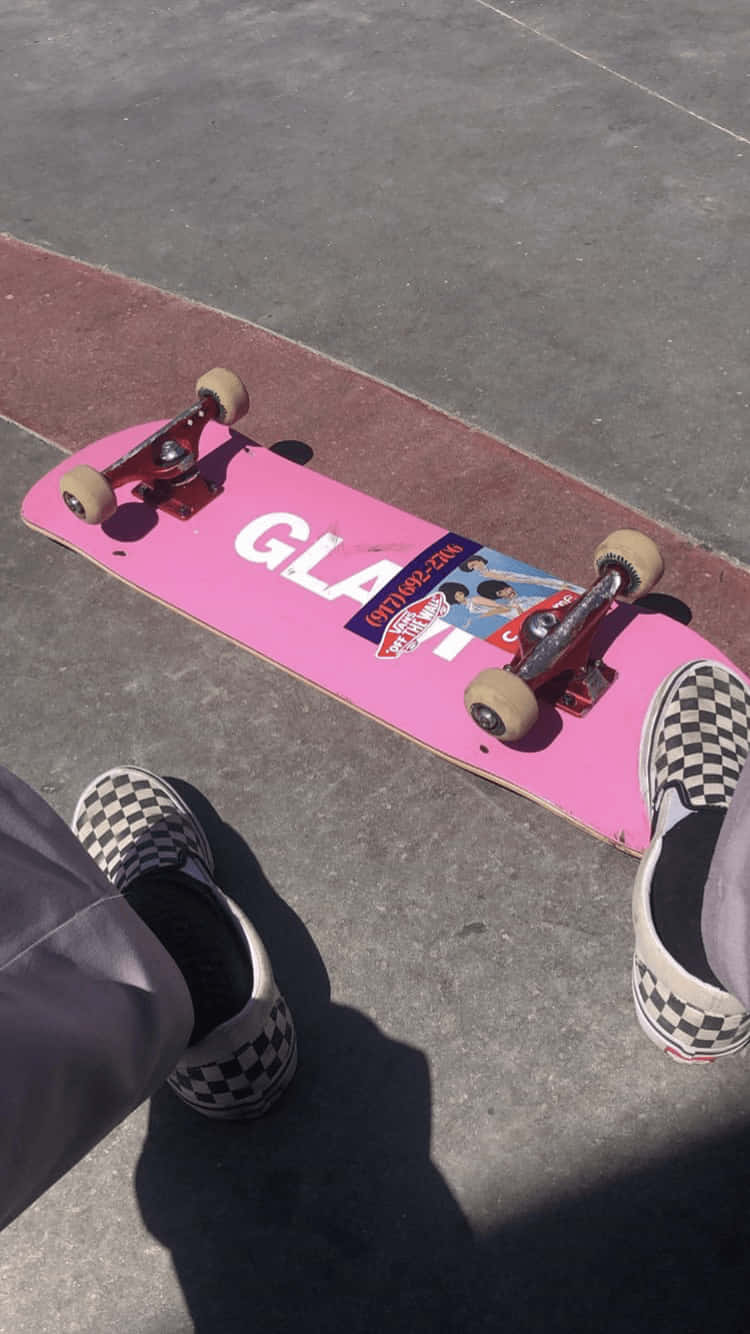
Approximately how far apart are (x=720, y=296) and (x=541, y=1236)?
5108 mm

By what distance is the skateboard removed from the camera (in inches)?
151

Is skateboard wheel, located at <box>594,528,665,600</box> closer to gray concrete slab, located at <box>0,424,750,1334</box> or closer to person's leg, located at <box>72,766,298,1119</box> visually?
gray concrete slab, located at <box>0,424,750,1334</box>

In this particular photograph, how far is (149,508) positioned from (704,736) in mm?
2551

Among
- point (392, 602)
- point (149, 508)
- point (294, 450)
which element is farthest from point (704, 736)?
point (294, 450)

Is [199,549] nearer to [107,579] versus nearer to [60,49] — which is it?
[107,579]

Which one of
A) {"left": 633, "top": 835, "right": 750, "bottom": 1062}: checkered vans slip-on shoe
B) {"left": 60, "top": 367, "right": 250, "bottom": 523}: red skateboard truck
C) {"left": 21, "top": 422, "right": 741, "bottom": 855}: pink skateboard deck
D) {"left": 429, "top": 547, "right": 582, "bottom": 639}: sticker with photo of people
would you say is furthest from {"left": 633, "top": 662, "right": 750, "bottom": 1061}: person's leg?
{"left": 60, "top": 367, "right": 250, "bottom": 523}: red skateboard truck

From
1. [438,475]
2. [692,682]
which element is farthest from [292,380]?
[692,682]

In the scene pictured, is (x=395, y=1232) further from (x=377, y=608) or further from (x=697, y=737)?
(x=377, y=608)

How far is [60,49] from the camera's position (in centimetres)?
944

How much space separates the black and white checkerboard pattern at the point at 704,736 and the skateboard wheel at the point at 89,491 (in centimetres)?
230

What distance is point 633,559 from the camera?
395 cm

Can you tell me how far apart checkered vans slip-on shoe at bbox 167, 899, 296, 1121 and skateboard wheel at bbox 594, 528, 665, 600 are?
5.96ft

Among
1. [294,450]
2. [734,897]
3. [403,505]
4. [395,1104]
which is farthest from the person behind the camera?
[294,450]

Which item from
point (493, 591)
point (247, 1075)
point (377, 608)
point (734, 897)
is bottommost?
point (247, 1075)
